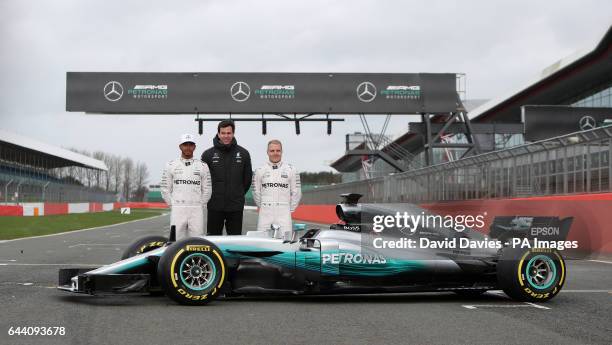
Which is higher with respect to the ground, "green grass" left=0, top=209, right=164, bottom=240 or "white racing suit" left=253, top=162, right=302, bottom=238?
"white racing suit" left=253, top=162, right=302, bottom=238

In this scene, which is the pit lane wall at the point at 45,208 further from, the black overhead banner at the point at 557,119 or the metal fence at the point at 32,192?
the black overhead banner at the point at 557,119

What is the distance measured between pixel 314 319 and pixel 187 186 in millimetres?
2787

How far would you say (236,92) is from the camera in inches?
1081

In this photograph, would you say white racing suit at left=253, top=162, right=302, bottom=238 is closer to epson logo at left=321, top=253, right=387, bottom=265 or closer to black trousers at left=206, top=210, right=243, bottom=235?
black trousers at left=206, top=210, right=243, bottom=235

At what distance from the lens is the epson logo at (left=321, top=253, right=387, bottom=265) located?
7.13 meters

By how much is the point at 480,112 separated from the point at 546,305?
136ft

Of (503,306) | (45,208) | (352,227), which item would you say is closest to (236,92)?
(352,227)

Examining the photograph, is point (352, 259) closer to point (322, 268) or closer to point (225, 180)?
point (322, 268)

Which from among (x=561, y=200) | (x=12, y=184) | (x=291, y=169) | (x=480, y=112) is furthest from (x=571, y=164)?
(x=12, y=184)

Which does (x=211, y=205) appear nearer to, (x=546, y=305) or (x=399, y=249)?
(x=399, y=249)

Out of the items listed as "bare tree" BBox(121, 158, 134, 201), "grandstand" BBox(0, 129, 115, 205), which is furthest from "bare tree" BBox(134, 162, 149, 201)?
"grandstand" BBox(0, 129, 115, 205)

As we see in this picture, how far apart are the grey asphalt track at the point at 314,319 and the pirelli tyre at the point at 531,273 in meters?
0.17

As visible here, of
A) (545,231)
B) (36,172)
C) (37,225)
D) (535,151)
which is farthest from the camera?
(36,172)

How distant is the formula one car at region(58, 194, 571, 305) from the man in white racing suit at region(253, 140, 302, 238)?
39.6 inches
